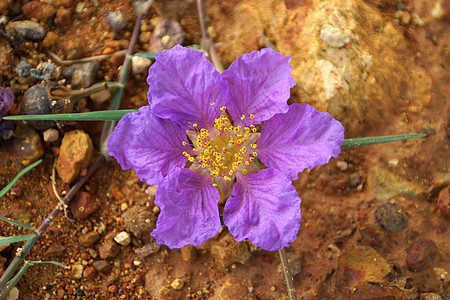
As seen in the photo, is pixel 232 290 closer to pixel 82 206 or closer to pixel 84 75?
pixel 82 206

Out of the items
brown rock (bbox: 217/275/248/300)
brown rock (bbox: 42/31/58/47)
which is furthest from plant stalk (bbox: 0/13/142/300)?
brown rock (bbox: 217/275/248/300)

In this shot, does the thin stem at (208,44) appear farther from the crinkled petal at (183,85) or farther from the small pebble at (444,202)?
the small pebble at (444,202)

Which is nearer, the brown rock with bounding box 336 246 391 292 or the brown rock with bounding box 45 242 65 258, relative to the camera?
the brown rock with bounding box 336 246 391 292

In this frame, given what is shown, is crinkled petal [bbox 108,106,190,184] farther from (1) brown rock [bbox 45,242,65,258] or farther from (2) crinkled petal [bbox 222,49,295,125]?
(1) brown rock [bbox 45,242,65,258]

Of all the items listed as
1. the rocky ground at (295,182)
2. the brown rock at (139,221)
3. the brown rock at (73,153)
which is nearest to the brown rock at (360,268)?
the rocky ground at (295,182)

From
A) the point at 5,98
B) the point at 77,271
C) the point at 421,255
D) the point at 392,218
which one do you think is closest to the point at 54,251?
the point at 77,271

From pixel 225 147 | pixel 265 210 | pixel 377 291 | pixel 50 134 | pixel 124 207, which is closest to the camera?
pixel 265 210
